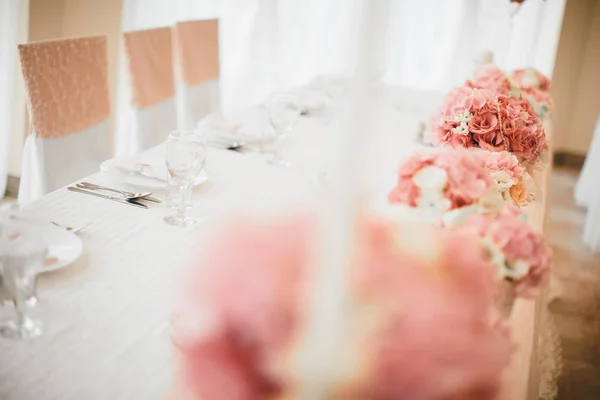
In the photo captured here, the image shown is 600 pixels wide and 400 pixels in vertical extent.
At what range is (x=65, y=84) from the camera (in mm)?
2047

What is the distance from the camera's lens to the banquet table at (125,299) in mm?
757

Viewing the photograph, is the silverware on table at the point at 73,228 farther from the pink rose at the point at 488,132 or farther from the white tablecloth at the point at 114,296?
the pink rose at the point at 488,132

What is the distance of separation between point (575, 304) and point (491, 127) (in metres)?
1.56

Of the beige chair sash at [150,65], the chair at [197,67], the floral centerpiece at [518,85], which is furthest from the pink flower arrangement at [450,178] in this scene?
the chair at [197,67]

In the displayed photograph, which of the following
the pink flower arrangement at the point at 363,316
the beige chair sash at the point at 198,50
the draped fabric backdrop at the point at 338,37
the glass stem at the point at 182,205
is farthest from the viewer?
the draped fabric backdrop at the point at 338,37

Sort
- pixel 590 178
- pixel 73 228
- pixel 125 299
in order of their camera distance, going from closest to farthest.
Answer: pixel 125 299, pixel 73 228, pixel 590 178

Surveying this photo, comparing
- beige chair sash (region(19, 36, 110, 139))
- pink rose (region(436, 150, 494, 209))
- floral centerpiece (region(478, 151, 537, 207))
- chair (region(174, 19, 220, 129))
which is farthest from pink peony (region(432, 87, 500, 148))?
chair (region(174, 19, 220, 129))

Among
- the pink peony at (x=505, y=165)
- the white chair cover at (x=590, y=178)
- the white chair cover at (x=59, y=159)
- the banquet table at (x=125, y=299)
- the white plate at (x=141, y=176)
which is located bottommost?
the white chair cover at (x=590, y=178)

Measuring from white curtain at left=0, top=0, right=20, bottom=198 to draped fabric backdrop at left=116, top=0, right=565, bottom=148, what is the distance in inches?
29.8

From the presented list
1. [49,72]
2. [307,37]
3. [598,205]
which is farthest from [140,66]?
[598,205]

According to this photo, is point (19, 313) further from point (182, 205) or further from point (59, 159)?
point (59, 159)

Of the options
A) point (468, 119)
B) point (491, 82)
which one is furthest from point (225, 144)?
point (491, 82)

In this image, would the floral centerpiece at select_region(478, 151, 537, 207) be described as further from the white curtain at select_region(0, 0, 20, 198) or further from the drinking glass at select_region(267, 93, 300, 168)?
the white curtain at select_region(0, 0, 20, 198)

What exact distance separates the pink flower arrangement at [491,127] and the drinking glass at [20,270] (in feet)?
3.28
